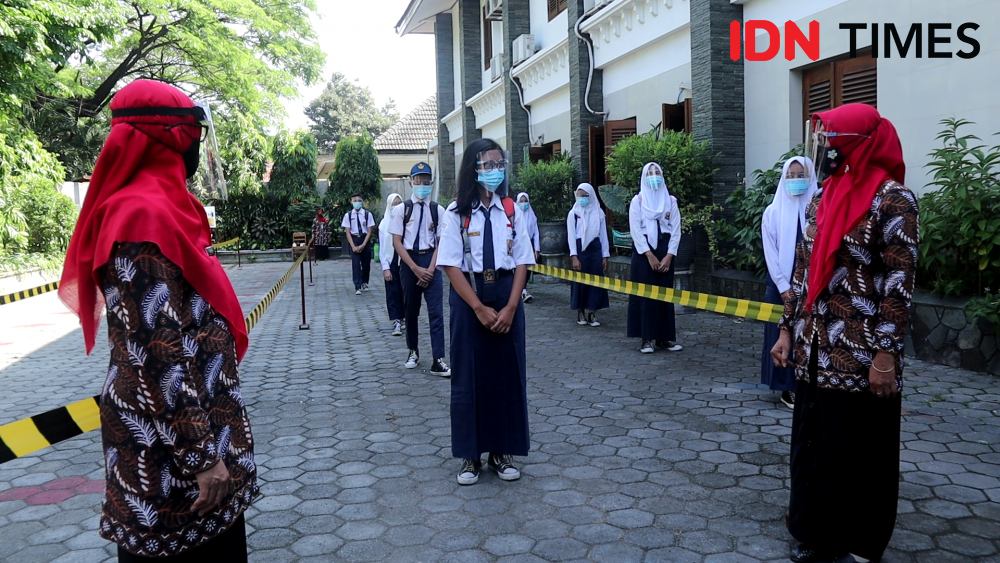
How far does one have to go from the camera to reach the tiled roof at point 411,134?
111 ft

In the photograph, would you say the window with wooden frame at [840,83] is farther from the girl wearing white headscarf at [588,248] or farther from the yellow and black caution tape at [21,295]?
the yellow and black caution tape at [21,295]

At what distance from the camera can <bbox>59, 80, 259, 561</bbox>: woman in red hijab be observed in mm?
2043

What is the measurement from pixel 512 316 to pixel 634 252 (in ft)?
13.6

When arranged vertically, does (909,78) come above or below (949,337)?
above

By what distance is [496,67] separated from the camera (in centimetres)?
2073

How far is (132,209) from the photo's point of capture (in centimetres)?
Answer: 204

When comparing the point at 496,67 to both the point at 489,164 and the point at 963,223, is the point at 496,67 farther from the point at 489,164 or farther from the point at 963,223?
the point at 489,164

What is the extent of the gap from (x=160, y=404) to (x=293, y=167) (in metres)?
26.4

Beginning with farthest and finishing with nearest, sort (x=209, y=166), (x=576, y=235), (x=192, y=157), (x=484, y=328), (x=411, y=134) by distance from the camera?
(x=411, y=134)
(x=576, y=235)
(x=484, y=328)
(x=209, y=166)
(x=192, y=157)

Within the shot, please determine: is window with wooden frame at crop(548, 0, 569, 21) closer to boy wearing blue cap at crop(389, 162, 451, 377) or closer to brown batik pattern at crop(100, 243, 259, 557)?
boy wearing blue cap at crop(389, 162, 451, 377)

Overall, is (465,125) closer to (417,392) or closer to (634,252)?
(634,252)

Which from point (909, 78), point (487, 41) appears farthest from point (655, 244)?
point (487, 41)

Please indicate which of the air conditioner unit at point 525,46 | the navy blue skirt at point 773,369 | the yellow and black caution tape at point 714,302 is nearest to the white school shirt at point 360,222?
the air conditioner unit at point 525,46

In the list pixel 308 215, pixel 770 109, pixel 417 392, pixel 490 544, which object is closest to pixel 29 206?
pixel 308 215
